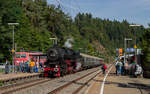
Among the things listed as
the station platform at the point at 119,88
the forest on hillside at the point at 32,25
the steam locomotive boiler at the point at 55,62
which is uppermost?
the forest on hillside at the point at 32,25

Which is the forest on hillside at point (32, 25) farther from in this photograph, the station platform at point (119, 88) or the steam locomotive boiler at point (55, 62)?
the station platform at point (119, 88)

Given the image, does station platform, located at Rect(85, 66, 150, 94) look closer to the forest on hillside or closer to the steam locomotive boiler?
the steam locomotive boiler

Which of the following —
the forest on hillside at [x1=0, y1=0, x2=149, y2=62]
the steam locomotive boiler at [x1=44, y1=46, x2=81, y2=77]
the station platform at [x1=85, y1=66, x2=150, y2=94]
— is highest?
the forest on hillside at [x1=0, y1=0, x2=149, y2=62]

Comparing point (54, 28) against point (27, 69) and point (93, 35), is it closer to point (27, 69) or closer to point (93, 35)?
point (27, 69)

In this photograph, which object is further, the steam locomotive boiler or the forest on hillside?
the forest on hillside

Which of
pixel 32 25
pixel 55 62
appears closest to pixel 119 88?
pixel 55 62

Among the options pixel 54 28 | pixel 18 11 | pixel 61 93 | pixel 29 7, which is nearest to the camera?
pixel 61 93

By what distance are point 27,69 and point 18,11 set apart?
25.7 m

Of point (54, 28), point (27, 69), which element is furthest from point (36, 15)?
point (27, 69)

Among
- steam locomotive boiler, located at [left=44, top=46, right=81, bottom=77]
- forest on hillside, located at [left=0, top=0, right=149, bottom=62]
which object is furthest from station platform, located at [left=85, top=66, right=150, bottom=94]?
forest on hillside, located at [left=0, top=0, right=149, bottom=62]

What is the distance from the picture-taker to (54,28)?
280ft

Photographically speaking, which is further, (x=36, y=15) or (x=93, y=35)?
(x=93, y=35)

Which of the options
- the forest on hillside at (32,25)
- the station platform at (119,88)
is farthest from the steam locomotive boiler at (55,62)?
the forest on hillside at (32,25)

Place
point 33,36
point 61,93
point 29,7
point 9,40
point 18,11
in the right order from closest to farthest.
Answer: point 61,93
point 9,40
point 18,11
point 33,36
point 29,7
